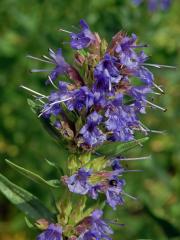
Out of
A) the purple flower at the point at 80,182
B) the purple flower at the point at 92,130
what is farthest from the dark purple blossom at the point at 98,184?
the purple flower at the point at 92,130

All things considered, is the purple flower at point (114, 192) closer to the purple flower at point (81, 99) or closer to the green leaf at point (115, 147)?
the green leaf at point (115, 147)

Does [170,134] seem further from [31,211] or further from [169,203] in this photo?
[31,211]

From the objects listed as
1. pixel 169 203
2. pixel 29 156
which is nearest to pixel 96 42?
pixel 29 156

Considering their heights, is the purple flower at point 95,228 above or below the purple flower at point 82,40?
below

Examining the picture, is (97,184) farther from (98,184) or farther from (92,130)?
(92,130)

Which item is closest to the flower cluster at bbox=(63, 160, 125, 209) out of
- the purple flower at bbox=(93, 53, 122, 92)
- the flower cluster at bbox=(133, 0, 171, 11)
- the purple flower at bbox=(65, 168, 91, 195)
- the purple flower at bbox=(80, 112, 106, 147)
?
the purple flower at bbox=(65, 168, 91, 195)

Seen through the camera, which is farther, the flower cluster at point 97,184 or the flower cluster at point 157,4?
the flower cluster at point 157,4
